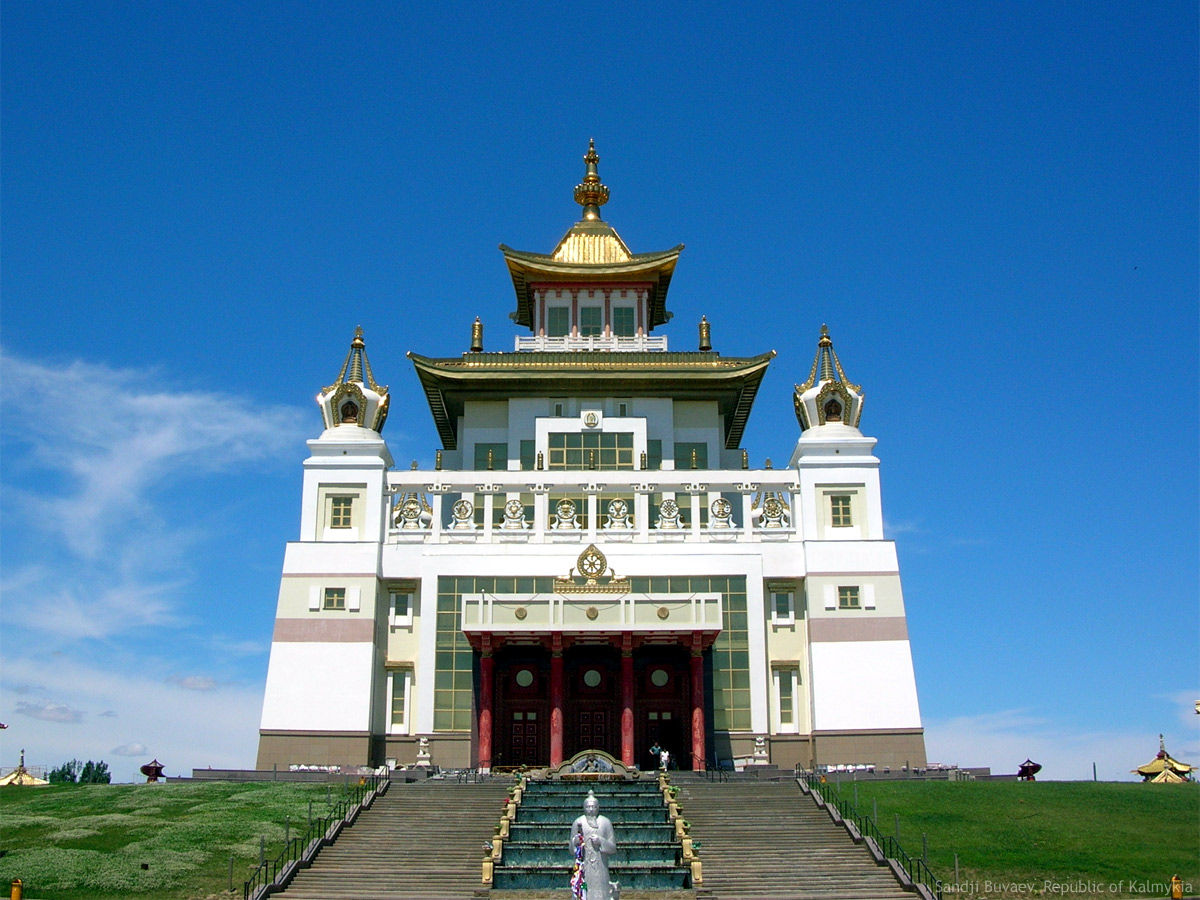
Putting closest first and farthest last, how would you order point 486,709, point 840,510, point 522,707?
point 486,709
point 522,707
point 840,510

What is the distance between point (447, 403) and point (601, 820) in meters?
37.9

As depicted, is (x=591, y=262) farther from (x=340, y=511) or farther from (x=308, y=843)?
(x=308, y=843)

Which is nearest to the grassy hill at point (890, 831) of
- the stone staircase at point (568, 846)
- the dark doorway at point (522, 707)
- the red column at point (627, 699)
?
the stone staircase at point (568, 846)

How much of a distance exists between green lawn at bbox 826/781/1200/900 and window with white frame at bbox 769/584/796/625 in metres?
9.66

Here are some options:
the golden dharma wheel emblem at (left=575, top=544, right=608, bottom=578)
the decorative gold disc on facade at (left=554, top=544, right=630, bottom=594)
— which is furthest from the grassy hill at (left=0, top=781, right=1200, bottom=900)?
the golden dharma wheel emblem at (left=575, top=544, right=608, bottom=578)

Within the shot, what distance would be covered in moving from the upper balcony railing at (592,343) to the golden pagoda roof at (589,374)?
3738 millimetres

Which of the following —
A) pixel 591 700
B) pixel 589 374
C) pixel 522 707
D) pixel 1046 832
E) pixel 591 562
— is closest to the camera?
pixel 1046 832

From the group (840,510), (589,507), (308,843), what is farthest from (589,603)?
(308,843)

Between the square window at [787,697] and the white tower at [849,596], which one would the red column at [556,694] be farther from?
the white tower at [849,596]

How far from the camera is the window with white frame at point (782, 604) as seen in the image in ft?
163

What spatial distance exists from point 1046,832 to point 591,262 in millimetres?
38563

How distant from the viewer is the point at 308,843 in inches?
1252

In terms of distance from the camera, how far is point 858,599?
48812 millimetres

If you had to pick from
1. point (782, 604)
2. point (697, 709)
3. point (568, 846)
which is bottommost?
point (568, 846)
